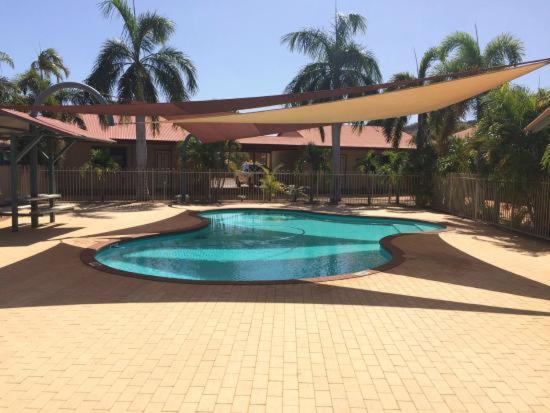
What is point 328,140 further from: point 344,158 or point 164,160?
point 164,160

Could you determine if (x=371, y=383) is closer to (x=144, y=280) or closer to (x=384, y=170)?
(x=144, y=280)

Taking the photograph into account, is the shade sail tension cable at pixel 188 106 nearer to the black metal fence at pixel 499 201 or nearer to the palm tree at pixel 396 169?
the black metal fence at pixel 499 201

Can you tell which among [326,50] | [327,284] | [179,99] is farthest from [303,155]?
[327,284]

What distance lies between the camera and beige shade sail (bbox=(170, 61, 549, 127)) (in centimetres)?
691

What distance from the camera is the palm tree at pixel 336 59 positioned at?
60.2ft

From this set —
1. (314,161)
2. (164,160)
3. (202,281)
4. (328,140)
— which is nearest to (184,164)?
(164,160)

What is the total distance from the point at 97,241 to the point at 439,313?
6.95 meters

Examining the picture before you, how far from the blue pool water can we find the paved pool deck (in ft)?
5.33

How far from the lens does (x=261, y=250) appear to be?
9.95 meters

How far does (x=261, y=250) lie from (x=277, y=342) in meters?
5.99

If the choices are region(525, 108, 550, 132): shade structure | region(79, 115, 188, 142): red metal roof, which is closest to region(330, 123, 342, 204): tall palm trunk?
region(79, 115, 188, 142): red metal roof

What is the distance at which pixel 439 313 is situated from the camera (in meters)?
4.84

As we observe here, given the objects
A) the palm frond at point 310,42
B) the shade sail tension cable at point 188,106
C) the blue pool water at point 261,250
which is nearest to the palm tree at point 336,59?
the palm frond at point 310,42

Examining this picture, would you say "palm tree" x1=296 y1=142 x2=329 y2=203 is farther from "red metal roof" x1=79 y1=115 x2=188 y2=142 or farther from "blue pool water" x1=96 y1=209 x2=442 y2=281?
"blue pool water" x1=96 y1=209 x2=442 y2=281
